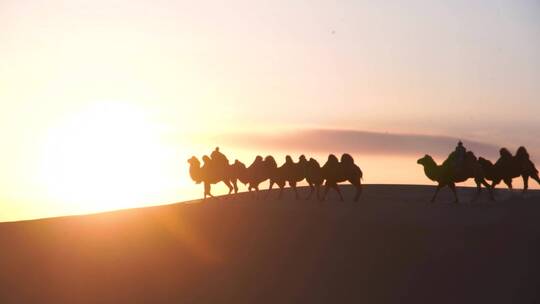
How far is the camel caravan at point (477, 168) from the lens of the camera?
28.1 meters

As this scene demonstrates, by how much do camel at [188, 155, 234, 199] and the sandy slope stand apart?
6504 millimetres

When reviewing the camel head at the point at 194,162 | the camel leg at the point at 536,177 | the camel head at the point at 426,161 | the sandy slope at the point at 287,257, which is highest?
the camel head at the point at 426,161

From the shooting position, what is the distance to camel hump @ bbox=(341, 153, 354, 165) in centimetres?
2922

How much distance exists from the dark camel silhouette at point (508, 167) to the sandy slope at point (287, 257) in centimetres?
269

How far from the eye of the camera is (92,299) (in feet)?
66.7

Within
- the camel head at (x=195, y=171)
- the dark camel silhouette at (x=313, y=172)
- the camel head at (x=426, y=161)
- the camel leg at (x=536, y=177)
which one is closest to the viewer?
the camel head at (x=426, y=161)

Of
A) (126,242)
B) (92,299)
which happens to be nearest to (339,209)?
(126,242)

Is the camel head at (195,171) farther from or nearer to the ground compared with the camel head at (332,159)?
nearer to the ground

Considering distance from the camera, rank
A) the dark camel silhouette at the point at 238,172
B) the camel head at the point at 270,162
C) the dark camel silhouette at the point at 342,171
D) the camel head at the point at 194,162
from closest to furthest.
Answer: the dark camel silhouette at the point at 342,171
the camel head at the point at 270,162
the dark camel silhouette at the point at 238,172
the camel head at the point at 194,162

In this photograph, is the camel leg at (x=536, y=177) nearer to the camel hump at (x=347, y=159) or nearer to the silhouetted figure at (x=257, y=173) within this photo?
the camel hump at (x=347, y=159)

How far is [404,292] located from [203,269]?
4444 millimetres

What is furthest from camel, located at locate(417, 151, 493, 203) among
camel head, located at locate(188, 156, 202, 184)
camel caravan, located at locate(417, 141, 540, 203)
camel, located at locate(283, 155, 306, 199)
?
camel head, located at locate(188, 156, 202, 184)

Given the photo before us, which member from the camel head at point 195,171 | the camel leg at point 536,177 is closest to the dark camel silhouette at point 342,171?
the camel leg at point 536,177

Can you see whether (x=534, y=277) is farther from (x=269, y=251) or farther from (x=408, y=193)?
(x=408, y=193)
